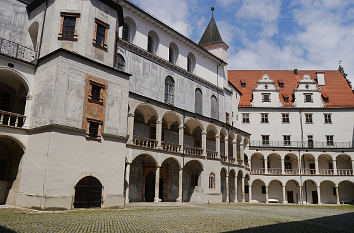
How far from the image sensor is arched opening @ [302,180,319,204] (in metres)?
45.1

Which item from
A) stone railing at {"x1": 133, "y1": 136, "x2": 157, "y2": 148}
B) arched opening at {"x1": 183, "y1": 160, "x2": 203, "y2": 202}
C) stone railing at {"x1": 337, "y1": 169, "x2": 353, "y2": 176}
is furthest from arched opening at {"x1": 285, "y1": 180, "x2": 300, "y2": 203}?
stone railing at {"x1": 133, "y1": 136, "x2": 157, "y2": 148}

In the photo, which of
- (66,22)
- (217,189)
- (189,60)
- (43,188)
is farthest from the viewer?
(189,60)

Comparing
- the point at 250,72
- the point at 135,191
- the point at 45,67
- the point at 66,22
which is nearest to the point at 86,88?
the point at 45,67

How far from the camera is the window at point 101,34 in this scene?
20562 millimetres

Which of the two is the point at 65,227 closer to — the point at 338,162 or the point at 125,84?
the point at 125,84

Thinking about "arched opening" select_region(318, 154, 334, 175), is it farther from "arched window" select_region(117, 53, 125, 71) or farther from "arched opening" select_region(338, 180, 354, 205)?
"arched window" select_region(117, 53, 125, 71)

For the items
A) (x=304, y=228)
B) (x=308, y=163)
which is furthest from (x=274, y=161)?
(x=304, y=228)

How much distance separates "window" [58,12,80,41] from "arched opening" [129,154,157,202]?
12186 millimetres

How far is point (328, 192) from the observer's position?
44.9m

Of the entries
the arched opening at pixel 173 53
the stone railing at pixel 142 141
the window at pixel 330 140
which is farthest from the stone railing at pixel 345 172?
the stone railing at pixel 142 141

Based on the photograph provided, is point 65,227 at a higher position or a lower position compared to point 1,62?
lower

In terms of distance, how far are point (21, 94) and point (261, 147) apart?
33.6 metres

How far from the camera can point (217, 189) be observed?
32875mm

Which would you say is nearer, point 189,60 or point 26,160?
point 26,160
